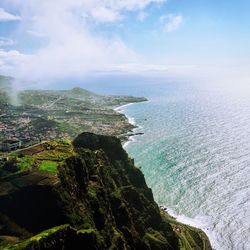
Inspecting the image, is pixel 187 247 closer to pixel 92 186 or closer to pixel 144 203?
pixel 144 203

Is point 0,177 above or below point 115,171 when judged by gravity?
above

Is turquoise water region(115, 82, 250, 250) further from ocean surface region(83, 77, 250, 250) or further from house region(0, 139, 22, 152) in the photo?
house region(0, 139, 22, 152)

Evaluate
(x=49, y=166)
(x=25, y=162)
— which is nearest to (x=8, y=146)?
(x=25, y=162)

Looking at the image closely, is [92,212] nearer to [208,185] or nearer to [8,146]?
[8,146]

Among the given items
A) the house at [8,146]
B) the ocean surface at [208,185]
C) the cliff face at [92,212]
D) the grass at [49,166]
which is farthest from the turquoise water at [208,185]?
the house at [8,146]

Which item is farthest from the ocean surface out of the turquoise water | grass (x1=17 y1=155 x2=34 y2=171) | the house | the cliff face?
grass (x1=17 y1=155 x2=34 y2=171)

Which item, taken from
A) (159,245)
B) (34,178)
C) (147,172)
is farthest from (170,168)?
(34,178)

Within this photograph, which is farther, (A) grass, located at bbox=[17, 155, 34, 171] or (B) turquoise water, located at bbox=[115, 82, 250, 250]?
(B) turquoise water, located at bbox=[115, 82, 250, 250]
